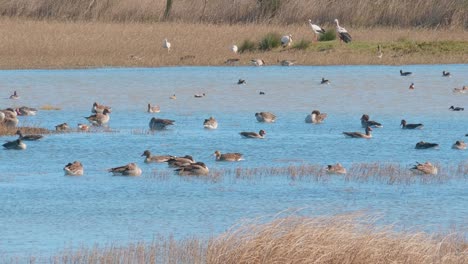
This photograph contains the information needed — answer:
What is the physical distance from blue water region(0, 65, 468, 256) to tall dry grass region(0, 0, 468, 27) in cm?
737

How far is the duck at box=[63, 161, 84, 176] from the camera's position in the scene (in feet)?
57.0

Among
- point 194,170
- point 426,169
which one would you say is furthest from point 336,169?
point 194,170

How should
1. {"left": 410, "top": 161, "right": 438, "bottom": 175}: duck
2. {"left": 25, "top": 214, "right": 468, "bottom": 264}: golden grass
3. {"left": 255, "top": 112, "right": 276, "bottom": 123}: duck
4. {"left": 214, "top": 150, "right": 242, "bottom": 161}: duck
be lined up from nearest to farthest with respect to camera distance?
{"left": 25, "top": 214, "right": 468, "bottom": 264}: golden grass, {"left": 410, "top": 161, "right": 438, "bottom": 175}: duck, {"left": 214, "top": 150, "right": 242, "bottom": 161}: duck, {"left": 255, "top": 112, "right": 276, "bottom": 123}: duck

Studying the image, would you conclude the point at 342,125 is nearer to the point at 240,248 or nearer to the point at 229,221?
the point at 229,221

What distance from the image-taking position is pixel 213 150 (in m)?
20.7

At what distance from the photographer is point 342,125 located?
24.7 metres

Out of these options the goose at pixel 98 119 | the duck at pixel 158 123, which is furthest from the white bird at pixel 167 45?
the duck at pixel 158 123

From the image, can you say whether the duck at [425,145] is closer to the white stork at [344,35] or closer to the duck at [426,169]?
the duck at [426,169]

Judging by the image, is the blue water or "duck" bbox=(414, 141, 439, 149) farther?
"duck" bbox=(414, 141, 439, 149)

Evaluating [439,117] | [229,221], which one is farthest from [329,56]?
[229,221]

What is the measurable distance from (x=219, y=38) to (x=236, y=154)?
2254 centimetres

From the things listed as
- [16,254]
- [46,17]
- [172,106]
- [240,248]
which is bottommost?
[46,17]

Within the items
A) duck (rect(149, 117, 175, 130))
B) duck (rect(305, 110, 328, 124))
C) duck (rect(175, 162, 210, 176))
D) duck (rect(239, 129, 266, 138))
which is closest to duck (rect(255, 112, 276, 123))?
duck (rect(305, 110, 328, 124))

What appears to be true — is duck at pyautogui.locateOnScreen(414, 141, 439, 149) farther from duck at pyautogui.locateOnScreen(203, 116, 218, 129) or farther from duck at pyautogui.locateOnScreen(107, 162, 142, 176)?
duck at pyautogui.locateOnScreen(107, 162, 142, 176)
